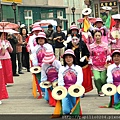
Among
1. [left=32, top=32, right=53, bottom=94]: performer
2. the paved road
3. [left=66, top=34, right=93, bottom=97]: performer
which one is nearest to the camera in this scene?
the paved road

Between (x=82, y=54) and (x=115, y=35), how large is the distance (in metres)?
1.10

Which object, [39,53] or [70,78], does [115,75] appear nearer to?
[70,78]

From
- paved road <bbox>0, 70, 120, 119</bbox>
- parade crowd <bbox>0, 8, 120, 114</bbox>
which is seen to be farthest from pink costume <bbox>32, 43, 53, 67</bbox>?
paved road <bbox>0, 70, 120, 119</bbox>

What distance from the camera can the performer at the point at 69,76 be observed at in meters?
7.15

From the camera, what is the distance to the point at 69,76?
731 cm

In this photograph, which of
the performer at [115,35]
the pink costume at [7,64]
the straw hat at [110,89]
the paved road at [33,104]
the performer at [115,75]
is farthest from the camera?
the pink costume at [7,64]

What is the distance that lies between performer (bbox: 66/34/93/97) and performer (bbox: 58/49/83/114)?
1.90 metres

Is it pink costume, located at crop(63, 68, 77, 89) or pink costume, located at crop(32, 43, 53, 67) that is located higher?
pink costume, located at crop(32, 43, 53, 67)

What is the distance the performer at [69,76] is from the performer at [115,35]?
285 cm

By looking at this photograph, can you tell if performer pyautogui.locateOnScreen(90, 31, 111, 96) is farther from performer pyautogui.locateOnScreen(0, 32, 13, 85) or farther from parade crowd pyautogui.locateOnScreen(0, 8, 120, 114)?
performer pyautogui.locateOnScreen(0, 32, 13, 85)

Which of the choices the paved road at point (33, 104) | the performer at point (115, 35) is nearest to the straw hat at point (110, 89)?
the paved road at point (33, 104)

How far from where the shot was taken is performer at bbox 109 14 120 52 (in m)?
9.92

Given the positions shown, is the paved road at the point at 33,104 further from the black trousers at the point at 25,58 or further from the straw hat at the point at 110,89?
the black trousers at the point at 25,58

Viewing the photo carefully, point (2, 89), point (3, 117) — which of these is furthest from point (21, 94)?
point (3, 117)
